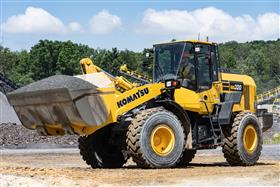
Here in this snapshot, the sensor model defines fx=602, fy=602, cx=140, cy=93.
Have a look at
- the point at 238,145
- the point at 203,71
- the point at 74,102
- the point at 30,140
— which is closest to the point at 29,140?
the point at 30,140

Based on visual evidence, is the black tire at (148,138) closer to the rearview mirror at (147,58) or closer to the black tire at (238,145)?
the black tire at (238,145)

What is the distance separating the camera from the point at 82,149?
15484 mm

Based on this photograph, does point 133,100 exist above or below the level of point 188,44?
below

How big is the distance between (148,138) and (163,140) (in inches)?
31.7

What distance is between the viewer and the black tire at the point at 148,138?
44.1 feet

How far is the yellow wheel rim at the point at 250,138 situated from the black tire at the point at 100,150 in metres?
3.47

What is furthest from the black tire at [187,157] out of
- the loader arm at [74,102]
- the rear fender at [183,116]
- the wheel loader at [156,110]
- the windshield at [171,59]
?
the loader arm at [74,102]

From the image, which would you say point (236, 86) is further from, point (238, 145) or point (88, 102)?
point (88, 102)

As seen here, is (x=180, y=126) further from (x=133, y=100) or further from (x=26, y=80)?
(x=26, y=80)

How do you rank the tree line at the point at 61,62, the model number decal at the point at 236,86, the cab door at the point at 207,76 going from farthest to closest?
the tree line at the point at 61,62 < the model number decal at the point at 236,86 < the cab door at the point at 207,76

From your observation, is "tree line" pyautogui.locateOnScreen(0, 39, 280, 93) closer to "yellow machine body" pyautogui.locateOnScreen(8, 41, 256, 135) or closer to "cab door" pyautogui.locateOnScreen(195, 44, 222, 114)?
"cab door" pyautogui.locateOnScreen(195, 44, 222, 114)

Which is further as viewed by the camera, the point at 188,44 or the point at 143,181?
the point at 188,44

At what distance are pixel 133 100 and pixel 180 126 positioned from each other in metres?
1.29

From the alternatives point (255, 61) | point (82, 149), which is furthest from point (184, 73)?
point (255, 61)
